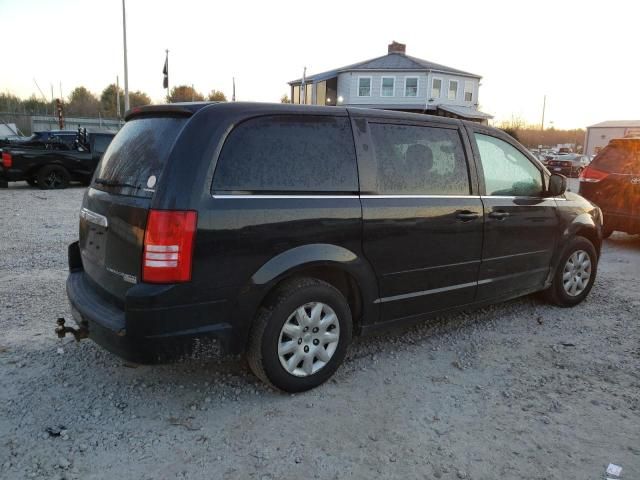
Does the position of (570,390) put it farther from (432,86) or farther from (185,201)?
(432,86)

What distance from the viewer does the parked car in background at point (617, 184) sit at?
7.89 meters

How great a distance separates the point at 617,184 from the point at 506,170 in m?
4.73

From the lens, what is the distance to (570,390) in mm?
3490

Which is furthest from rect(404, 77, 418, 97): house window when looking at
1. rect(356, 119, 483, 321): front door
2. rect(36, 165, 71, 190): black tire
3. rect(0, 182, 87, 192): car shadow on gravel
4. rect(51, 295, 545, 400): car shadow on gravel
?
rect(356, 119, 483, 321): front door

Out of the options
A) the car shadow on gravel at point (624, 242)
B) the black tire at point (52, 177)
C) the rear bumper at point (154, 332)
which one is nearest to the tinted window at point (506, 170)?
the rear bumper at point (154, 332)

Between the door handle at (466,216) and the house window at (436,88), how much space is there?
117ft

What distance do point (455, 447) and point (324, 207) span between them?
5.18ft

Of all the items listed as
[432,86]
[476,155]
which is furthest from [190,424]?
[432,86]

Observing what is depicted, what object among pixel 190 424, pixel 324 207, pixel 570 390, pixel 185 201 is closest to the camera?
pixel 185 201

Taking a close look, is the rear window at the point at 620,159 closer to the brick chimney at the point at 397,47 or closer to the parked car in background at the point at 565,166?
the parked car in background at the point at 565,166

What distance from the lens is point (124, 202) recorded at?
2.99 m

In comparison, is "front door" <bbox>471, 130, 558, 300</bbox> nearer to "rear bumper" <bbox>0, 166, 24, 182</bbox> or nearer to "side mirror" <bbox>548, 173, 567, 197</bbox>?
"side mirror" <bbox>548, 173, 567, 197</bbox>

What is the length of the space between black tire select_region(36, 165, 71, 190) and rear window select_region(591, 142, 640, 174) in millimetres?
12965

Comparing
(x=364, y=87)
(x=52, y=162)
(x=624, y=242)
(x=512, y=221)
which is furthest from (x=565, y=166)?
(x=512, y=221)
